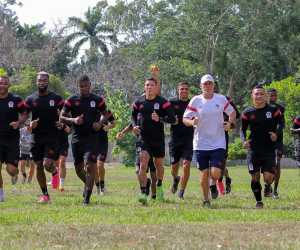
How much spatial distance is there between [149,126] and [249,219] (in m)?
3.36

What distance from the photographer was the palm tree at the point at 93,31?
214 feet

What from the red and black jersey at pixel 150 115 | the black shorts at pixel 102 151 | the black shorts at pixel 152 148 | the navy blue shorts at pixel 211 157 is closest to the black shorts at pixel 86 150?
the black shorts at pixel 152 148

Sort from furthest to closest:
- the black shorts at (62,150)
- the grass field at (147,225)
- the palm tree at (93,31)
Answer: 1. the palm tree at (93,31)
2. the black shorts at (62,150)
3. the grass field at (147,225)

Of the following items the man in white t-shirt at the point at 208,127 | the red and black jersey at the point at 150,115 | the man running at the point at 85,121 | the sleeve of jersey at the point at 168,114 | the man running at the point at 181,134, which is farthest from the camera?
the man running at the point at 181,134

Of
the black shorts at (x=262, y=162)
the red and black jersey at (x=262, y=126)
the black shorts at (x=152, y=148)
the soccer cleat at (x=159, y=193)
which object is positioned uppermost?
the red and black jersey at (x=262, y=126)

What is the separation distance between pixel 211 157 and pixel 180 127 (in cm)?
262

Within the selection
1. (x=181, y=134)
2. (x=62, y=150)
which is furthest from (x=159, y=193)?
(x=62, y=150)

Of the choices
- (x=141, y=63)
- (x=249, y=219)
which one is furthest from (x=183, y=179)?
(x=141, y=63)

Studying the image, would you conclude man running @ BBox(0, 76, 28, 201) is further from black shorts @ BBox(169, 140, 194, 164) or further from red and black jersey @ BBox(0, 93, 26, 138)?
black shorts @ BBox(169, 140, 194, 164)

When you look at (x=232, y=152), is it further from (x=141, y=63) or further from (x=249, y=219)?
(x=249, y=219)

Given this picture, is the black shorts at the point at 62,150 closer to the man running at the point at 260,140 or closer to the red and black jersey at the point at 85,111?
the red and black jersey at the point at 85,111

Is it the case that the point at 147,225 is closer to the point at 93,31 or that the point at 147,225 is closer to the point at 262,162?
the point at 262,162

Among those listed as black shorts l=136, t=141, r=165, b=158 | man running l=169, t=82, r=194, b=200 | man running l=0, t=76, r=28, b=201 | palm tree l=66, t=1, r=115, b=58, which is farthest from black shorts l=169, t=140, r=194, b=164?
palm tree l=66, t=1, r=115, b=58

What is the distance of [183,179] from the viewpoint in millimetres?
13219
